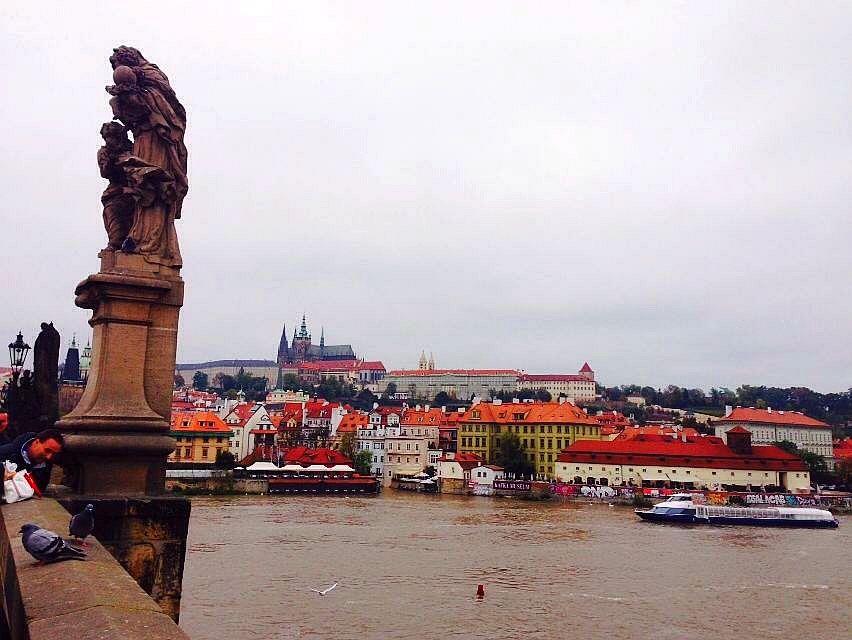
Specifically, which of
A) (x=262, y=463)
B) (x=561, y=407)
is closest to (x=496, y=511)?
(x=262, y=463)

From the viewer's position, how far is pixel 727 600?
22484 mm

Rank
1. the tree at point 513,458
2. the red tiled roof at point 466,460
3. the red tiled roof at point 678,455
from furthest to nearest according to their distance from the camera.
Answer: the tree at point 513,458
the red tiled roof at point 466,460
the red tiled roof at point 678,455

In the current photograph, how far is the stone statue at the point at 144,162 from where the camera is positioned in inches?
241

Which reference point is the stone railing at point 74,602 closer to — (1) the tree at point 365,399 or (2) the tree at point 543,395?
(1) the tree at point 365,399

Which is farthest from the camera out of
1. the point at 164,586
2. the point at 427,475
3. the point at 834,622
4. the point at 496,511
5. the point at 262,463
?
the point at 427,475

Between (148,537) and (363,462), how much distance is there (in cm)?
7343

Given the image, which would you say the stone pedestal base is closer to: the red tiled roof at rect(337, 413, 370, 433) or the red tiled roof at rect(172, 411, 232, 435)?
the red tiled roof at rect(172, 411, 232, 435)

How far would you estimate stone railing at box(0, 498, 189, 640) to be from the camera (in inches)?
97.3

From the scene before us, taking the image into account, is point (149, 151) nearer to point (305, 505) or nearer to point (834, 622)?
point (834, 622)

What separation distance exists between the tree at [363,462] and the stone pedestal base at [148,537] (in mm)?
71116

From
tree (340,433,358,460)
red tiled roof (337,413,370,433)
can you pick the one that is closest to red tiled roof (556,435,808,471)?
tree (340,433,358,460)

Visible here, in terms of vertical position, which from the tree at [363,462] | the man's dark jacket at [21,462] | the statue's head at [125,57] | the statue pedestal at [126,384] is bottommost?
the tree at [363,462]

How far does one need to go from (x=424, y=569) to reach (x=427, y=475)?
170ft

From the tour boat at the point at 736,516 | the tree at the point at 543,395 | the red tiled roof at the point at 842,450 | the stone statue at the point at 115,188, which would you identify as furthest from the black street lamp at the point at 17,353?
the tree at the point at 543,395
